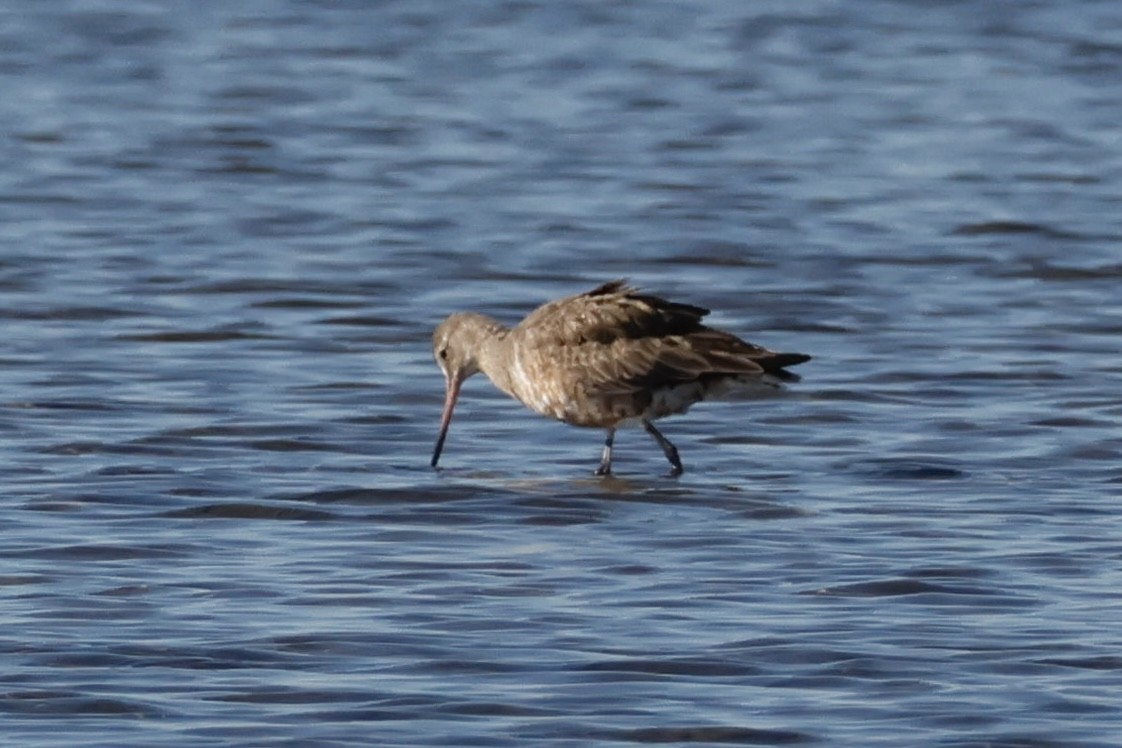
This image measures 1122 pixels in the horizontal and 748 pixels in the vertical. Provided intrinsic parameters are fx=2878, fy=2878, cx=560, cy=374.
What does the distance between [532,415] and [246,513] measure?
9.62ft

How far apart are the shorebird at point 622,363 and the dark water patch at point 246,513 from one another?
1226mm

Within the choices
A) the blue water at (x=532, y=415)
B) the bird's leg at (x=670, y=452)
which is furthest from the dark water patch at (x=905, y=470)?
the bird's leg at (x=670, y=452)

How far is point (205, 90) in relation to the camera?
79.9ft

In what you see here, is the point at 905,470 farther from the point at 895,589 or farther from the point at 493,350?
the point at 895,589

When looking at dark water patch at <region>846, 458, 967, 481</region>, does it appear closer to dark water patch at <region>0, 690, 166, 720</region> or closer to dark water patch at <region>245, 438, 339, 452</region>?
dark water patch at <region>245, 438, 339, 452</region>

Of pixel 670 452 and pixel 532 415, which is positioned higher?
pixel 670 452

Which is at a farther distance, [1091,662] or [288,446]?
[288,446]

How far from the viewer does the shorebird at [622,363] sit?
12047 mm

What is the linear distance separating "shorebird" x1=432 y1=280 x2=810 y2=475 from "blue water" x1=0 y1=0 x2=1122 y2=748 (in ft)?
0.97

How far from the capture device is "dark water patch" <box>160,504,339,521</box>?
10.8 metres

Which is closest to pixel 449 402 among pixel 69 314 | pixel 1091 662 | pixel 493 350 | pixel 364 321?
pixel 493 350

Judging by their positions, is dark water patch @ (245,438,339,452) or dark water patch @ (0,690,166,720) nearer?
dark water patch @ (0,690,166,720)

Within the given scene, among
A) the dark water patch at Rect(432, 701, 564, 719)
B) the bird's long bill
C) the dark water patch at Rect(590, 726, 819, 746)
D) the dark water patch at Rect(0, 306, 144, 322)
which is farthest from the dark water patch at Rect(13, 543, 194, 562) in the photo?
the dark water patch at Rect(0, 306, 144, 322)

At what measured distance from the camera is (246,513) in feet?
35.6
